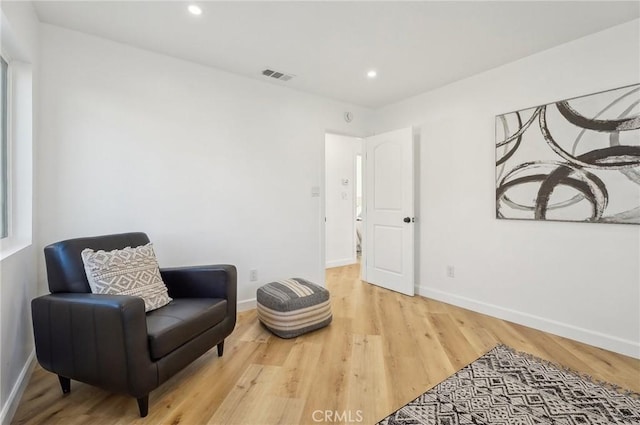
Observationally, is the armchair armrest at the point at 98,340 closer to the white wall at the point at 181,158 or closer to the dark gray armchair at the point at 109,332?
the dark gray armchair at the point at 109,332

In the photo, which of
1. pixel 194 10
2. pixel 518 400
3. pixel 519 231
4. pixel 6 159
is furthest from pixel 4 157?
pixel 519 231

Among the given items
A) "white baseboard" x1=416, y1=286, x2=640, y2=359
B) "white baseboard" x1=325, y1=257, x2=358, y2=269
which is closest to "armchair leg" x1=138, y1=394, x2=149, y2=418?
"white baseboard" x1=416, y1=286, x2=640, y2=359

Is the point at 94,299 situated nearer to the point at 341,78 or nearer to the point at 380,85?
the point at 341,78

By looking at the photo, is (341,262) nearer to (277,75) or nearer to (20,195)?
(277,75)

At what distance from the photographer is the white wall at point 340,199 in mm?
5004

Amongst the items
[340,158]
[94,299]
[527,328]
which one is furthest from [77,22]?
[527,328]

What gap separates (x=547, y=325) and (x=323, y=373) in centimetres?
201

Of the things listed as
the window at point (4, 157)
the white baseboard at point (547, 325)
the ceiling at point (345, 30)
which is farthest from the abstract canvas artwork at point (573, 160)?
the window at point (4, 157)

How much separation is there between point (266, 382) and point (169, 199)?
67.4 inches

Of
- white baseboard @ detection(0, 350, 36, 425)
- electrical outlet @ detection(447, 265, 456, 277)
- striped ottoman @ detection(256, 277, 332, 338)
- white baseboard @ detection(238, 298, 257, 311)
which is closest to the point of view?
white baseboard @ detection(0, 350, 36, 425)

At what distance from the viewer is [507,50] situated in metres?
2.52

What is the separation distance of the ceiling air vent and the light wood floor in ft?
7.83

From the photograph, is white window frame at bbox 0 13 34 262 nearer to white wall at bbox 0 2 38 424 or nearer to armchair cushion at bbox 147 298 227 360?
white wall at bbox 0 2 38 424

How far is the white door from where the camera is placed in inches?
138
